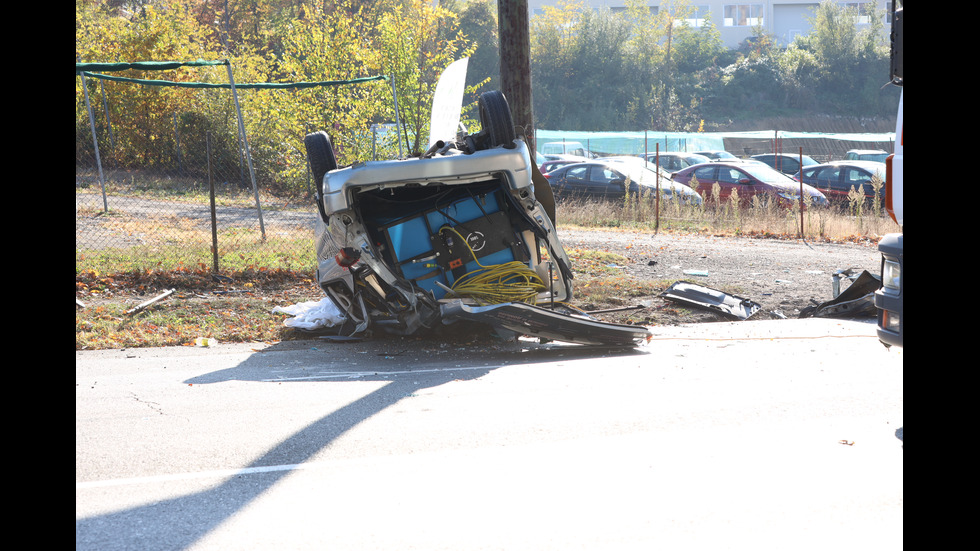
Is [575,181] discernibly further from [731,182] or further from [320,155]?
[320,155]

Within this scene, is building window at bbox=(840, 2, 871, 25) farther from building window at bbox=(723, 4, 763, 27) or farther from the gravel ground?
the gravel ground

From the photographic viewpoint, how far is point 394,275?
7.31 meters

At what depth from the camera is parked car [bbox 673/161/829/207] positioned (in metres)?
18.9

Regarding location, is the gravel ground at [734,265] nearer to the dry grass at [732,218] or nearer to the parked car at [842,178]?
the dry grass at [732,218]

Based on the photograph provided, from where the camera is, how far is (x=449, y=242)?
25.8ft

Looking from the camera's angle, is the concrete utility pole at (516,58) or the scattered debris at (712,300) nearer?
the scattered debris at (712,300)

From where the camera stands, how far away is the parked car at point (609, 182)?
19781mm

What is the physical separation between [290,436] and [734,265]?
9.14 meters

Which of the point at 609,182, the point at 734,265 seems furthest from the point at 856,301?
the point at 609,182

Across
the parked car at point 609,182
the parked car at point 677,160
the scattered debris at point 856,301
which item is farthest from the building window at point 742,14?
the scattered debris at point 856,301

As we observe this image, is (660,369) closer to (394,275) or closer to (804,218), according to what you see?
(394,275)

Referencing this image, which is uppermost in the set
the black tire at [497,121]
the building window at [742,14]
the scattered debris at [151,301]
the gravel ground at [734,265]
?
the building window at [742,14]

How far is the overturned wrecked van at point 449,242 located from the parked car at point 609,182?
39.4 feet

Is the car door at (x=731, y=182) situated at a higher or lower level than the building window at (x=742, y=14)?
lower
